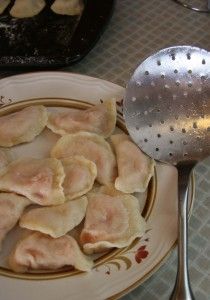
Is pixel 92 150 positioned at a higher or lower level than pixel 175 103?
lower

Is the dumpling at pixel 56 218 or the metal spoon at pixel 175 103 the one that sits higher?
the metal spoon at pixel 175 103

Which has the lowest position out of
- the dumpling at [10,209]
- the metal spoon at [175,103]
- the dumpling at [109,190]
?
the dumpling at [10,209]

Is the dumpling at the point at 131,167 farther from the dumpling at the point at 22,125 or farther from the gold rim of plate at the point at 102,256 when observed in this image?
the dumpling at the point at 22,125

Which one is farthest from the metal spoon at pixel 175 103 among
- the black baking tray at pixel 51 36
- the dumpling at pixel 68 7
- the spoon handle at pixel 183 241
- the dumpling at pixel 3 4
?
the dumpling at pixel 3 4

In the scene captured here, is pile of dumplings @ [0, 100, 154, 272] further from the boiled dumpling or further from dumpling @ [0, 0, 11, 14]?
dumpling @ [0, 0, 11, 14]

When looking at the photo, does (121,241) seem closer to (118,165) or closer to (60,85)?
(118,165)

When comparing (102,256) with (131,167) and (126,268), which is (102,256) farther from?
(131,167)

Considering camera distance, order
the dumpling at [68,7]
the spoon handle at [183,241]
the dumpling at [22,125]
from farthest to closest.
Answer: the dumpling at [68,7]
the dumpling at [22,125]
the spoon handle at [183,241]

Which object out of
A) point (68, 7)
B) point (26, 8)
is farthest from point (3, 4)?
point (68, 7)

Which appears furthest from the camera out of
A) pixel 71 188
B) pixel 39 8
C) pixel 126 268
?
pixel 39 8
